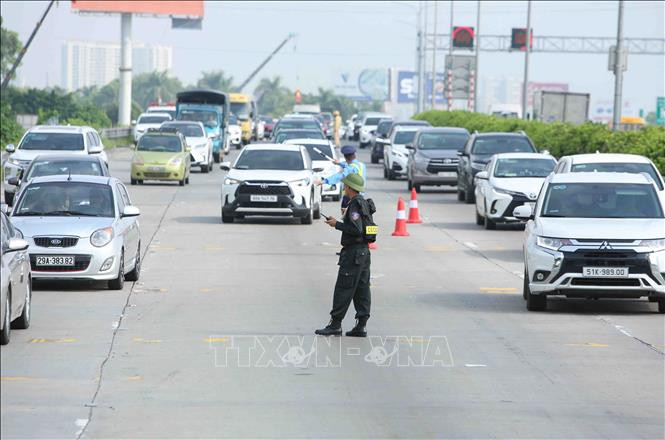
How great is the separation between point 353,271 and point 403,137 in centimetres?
3770

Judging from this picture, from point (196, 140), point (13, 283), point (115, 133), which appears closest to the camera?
point (13, 283)

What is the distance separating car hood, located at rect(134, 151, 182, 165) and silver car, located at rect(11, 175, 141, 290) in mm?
25136

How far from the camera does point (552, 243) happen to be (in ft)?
59.9

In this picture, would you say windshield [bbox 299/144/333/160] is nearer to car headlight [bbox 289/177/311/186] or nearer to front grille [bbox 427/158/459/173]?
front grille [bbox 427/158/459/173]

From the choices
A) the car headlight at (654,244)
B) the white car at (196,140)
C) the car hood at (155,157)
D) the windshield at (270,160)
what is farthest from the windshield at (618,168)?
the white car at (196,140)

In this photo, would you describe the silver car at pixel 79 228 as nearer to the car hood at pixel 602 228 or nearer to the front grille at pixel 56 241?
the front grille at pixel 56 241

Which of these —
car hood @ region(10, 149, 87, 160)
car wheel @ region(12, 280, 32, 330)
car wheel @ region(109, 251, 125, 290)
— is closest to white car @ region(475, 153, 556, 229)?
car hood @ region(10, 149, 87, 160)

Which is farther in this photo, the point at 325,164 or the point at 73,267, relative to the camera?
the point at 325,164

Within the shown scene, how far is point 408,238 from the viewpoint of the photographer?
30.0 meters

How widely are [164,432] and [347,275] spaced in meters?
5.37

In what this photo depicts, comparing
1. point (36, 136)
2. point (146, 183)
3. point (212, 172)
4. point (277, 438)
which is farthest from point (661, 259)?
point (212, 172)

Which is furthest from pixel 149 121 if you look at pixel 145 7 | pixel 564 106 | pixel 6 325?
pixel 6 325

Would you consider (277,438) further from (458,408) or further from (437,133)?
(437,133)

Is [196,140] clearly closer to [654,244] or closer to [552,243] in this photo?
[552,243]
